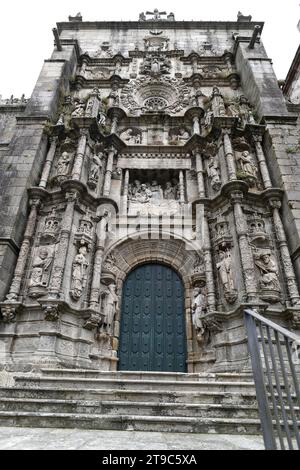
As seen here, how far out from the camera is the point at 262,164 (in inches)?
399

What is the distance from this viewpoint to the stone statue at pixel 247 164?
9914mm

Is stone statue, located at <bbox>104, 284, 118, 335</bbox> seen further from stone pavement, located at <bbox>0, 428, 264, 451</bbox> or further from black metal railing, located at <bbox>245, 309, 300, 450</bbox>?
black metal railing, located at <bbox>245, 309, 300, 450</bbox>

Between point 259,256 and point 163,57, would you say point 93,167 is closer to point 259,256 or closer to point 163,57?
point 259,256

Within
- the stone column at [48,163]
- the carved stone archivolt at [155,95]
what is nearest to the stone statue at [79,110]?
the stone column at [48,163]

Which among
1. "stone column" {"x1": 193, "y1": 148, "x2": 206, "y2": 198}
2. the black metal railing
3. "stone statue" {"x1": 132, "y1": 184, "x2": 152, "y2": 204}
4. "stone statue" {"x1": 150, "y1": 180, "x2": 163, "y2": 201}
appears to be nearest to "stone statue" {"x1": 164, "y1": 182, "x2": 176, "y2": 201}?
"stone statue" {"x1": 150, "y1": 180, "x2": 163, "y2": 201}

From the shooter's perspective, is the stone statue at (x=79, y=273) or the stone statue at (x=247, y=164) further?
the stone statue at (x=247, y=164)

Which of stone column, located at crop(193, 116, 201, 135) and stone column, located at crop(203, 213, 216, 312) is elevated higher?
stone column, located at crop(193, 116, 201, 135)

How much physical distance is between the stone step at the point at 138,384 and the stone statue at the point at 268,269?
2.95m

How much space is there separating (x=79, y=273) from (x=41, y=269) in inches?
40.5

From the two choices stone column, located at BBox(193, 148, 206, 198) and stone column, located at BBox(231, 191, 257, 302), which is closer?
stone column, located at BBox(231, 191, 257, 302)

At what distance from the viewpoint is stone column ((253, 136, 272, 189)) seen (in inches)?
378

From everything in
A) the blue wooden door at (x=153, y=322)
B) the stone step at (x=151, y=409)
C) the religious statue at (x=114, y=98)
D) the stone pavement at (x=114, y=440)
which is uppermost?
the religious statue at (x=114, y=98)

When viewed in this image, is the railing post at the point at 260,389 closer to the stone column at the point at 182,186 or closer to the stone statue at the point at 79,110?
the stone column at the point at 182,186

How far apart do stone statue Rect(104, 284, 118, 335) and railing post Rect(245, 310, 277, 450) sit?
20.4 feet
